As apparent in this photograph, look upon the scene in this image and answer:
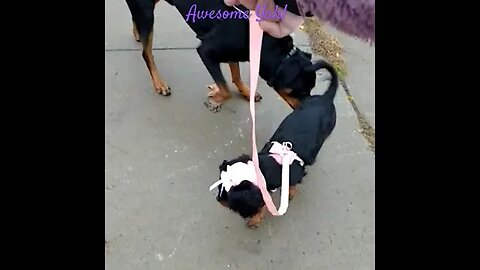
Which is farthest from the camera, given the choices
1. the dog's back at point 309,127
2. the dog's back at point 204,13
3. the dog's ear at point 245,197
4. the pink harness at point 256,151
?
the dog's back at point 204,13

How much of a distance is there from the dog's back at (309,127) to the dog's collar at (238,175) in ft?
0.70

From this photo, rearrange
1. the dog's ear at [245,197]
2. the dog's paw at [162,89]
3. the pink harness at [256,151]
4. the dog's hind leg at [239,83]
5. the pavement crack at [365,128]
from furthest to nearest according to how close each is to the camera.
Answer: the dog's paw at [162,89], the dog's hind leg at [239,83], the pavement crack at [365,128], the dog's ear at [245,197], the pink harness at [256,151]

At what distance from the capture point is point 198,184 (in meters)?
2.89

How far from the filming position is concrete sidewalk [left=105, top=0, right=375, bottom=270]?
2553mm

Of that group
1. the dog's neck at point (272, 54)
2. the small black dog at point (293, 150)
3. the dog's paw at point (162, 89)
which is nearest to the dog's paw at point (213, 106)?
the dog's paw at point (162, 89)

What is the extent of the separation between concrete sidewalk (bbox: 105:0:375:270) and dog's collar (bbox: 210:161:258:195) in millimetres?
344

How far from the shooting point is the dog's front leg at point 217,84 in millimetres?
3021

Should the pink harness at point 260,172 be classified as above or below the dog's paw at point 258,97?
above

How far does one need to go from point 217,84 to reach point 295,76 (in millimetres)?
486

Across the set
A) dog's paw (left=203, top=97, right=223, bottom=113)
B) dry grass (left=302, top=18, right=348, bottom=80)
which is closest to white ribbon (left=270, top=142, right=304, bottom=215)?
dog's paw (left=203, top=97, right=223, bottom=113)

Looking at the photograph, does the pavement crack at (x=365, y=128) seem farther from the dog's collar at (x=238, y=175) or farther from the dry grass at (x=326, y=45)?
the dog's collar at (x=238, y=175)
